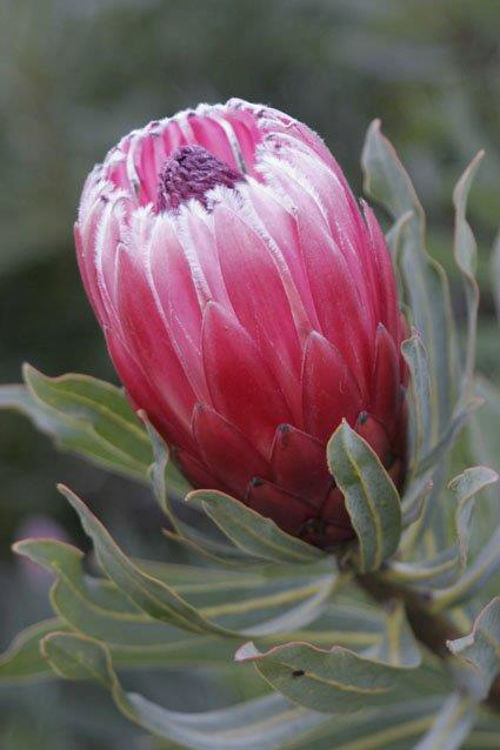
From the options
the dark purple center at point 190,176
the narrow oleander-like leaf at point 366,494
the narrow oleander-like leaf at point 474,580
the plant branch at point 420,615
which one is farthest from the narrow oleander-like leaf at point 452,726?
the dark purple center at point 190,176

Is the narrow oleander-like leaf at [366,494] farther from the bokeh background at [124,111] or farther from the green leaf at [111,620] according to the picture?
the bokeh background at [124,111]

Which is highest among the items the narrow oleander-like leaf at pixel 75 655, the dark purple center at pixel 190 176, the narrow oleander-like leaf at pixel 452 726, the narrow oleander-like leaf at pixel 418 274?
the dark purple center at pixel 190 176

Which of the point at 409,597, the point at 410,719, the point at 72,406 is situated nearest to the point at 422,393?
the point at 409,597

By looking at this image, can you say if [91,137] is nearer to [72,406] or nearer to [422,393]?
[72,406]

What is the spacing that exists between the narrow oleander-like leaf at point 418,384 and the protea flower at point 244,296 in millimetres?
28

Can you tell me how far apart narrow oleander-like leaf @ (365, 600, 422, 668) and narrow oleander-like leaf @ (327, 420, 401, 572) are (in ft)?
0.43

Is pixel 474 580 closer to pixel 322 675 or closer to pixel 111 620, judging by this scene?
pixel 322 675

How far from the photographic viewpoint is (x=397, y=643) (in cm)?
130

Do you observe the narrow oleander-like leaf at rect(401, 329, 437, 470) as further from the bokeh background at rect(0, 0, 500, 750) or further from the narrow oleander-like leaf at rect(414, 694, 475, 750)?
the bokeh background at rect(0, 0, 500, 750)

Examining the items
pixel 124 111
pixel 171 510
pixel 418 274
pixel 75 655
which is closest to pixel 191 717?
pixel 75 655

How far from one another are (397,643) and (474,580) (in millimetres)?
121

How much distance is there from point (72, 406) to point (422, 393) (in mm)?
462

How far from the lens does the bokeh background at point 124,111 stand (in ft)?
9.28

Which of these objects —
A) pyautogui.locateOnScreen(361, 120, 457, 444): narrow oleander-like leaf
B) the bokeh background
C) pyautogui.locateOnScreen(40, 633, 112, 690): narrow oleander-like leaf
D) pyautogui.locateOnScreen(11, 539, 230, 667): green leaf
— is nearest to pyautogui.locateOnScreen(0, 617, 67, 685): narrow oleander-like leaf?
pyautogui.locateOnScreen(11, 539, 230, 667): green leaf
